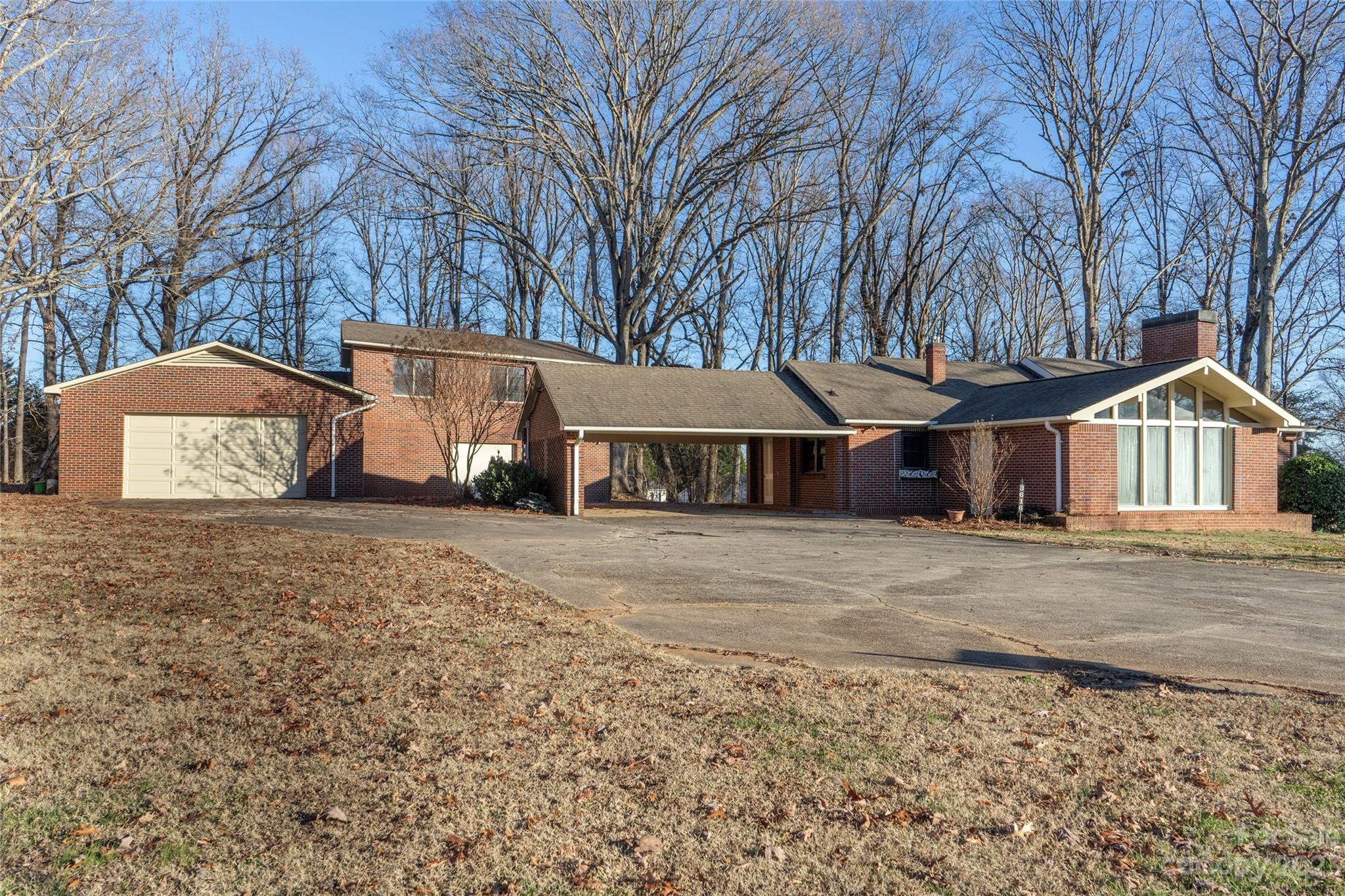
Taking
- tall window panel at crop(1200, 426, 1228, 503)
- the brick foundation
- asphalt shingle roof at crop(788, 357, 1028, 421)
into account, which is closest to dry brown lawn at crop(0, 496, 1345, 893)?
the brick foundation

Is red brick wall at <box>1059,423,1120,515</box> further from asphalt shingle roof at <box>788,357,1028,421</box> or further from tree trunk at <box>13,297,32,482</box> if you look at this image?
tree trunk at <box>13,297,32,482</box>

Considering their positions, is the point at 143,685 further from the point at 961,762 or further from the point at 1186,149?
the point at 1186,149

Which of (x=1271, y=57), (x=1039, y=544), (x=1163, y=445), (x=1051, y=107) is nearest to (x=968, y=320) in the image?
(x=1051, y=107)

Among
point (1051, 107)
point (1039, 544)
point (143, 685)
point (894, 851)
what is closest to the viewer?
point (894, 851)

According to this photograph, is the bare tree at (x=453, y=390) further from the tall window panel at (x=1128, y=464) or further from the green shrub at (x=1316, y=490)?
the green shrub at (x=1316, y=490)

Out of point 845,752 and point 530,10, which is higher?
point 530,10

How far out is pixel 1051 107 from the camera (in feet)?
101

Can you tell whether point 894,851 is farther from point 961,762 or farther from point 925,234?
point 925,234

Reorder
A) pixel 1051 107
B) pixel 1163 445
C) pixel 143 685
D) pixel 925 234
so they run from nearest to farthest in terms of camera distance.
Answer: pixel 143 685
pixel 1163 445
pixel 1051 107
pixel 925 234

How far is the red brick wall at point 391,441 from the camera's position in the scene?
27.9 metres

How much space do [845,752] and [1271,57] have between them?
28.5m

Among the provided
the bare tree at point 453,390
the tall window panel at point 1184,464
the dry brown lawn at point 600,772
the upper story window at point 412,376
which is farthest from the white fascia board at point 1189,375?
the upper story window at point 412,376

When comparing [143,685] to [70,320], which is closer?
[143,685]

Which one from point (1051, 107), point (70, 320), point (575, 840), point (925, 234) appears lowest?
point (575, 840)
